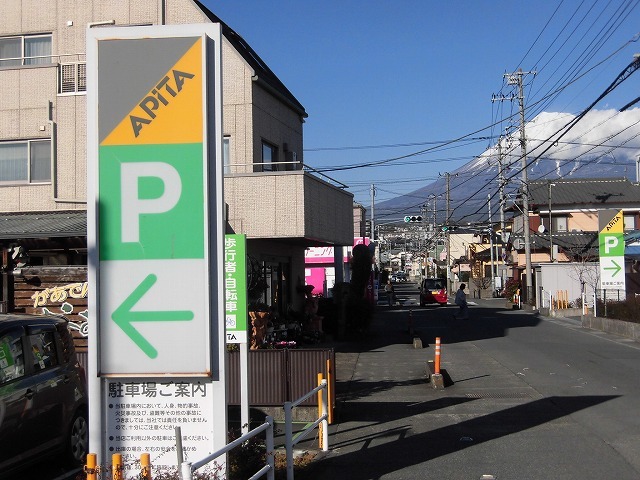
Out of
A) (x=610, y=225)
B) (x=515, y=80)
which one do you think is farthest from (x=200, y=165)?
(x=515, y=80)

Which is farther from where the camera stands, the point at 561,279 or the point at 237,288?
the point at 561,279

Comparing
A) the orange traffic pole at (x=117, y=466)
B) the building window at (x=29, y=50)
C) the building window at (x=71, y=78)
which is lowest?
the orange traffic pole at (x=117, y=466)

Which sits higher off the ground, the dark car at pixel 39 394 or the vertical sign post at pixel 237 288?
the vertical sign post at pixel 237 288

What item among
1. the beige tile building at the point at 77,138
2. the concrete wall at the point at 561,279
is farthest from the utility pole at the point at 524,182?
the beige tile building at the point at 77,138

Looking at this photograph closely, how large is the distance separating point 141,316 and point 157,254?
1.75ft

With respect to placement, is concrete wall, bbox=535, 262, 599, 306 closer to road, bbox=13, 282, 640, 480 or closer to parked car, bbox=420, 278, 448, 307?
parked car, bbox=420, 278, 448, 307

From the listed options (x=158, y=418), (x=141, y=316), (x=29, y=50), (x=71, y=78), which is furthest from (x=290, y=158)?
(x=158, y=418)

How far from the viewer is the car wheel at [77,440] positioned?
8398 mm

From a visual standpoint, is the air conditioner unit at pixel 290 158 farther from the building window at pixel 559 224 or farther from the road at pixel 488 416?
the building window at pixel 559 224

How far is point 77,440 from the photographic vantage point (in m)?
8.56

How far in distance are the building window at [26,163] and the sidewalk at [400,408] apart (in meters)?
8.87

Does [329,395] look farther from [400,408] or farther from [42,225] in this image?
[42,225]

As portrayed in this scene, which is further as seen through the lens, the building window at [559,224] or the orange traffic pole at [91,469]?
the building window at [559,224]

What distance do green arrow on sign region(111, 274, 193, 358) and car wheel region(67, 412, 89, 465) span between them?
8.75ft
